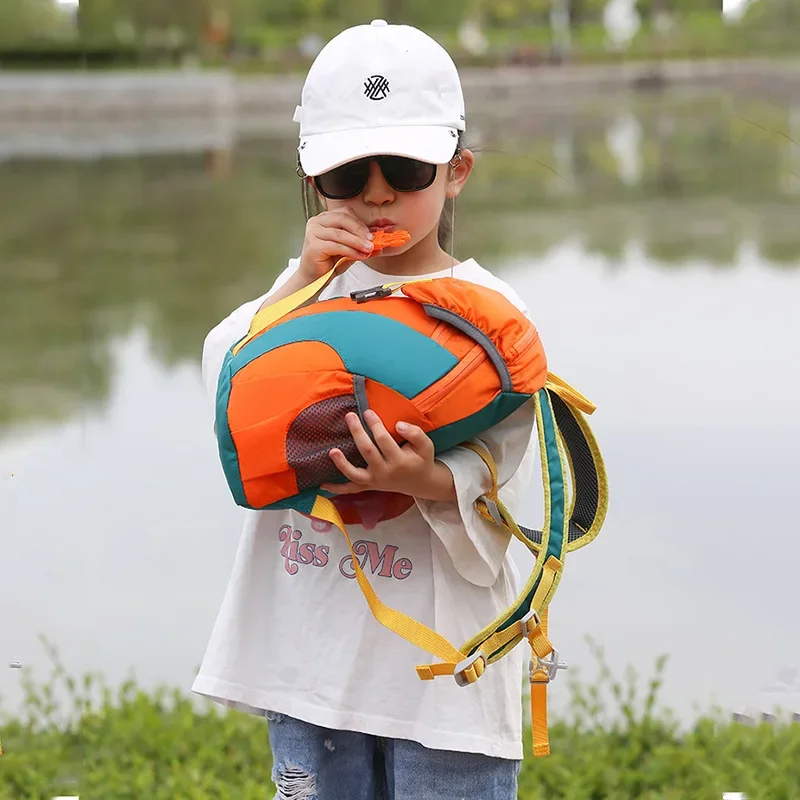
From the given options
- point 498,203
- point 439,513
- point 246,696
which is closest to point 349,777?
point 246,696

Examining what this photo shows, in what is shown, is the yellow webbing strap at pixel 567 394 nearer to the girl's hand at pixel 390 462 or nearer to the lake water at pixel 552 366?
the girl's hand at pixel 390 462

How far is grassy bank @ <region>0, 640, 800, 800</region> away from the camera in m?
1.93

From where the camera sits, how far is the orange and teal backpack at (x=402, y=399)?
106cm

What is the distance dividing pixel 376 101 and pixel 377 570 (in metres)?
0.45

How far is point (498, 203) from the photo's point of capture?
4031 millimetres

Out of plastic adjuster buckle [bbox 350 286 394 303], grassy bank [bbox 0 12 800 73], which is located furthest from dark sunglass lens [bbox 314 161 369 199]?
grassy bank [bbox 0 12 800 73]

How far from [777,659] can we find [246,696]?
1.38 meters

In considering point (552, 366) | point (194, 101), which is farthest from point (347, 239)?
point (194, 101)

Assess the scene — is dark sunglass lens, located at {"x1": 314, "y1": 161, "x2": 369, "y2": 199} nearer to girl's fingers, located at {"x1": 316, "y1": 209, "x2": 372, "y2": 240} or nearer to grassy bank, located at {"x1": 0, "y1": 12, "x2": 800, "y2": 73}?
girl's fingers, located at {"x1": 316, "y1": 209, "x2": 372, "y2": 240}

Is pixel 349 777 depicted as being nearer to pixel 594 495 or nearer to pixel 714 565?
pixel 594 495

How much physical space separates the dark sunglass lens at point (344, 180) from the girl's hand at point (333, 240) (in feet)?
0.06

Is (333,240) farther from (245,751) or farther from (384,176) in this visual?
(245,751)

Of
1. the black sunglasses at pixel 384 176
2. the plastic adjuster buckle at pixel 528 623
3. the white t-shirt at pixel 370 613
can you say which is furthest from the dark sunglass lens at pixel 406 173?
the plastic adjuster buckle at pixel 528 623

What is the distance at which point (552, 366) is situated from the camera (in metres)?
3.09
